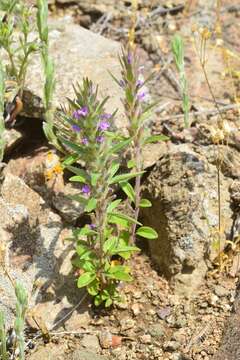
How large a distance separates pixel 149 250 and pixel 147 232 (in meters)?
0.29

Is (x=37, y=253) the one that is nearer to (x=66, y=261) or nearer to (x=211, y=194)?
(x=66, y=261)

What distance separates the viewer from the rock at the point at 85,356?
307 centimetres

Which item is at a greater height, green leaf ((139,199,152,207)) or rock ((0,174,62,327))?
green leaf ((139,199,152,207))

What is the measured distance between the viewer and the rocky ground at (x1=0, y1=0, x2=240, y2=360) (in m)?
3.15

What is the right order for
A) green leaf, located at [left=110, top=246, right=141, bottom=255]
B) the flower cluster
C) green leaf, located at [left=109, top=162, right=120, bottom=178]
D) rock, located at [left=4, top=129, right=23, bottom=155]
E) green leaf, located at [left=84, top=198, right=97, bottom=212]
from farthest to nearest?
rock, located at [left=4, top=129, right=23, bottom=155] → green leaf, located at [left=110, top=246, right=141, bottom=255] → green leaf, located at [left=109, top=162, right=120, bottom=178] → green leaf, located at [left=84, top=198, right=97, bottom=212] → the flower cluster

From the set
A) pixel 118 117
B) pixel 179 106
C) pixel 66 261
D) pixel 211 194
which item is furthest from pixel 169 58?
pixel 66 261

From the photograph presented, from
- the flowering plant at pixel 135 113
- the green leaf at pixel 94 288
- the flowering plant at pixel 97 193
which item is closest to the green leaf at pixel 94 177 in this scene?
the flowering plant at pixel 97 193

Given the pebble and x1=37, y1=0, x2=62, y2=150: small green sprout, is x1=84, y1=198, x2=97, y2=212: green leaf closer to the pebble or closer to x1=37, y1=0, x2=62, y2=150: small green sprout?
x1=37, y1=0, x2=62, y2=150: small green sprout

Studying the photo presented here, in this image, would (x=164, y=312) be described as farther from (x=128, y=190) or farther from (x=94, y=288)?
(x=128, y=190)

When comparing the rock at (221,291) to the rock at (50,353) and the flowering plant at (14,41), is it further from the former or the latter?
the flowering plant at (14,41)

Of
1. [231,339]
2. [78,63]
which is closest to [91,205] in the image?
[231,339]

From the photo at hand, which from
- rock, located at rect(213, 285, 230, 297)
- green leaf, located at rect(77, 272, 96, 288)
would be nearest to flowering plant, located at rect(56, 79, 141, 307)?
green leaf, located at rect(77, 272, 96, 288)

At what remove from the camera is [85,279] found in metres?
3.12

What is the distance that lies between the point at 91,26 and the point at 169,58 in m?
0.72
